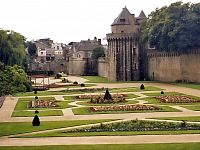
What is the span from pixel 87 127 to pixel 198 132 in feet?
25.7

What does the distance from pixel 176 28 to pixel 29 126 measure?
1982 inches

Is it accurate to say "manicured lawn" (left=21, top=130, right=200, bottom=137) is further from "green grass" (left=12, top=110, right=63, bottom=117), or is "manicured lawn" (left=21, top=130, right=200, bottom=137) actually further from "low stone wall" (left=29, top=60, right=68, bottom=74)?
"low stone wall" (left=29, top=60, right=68, bottom=74)

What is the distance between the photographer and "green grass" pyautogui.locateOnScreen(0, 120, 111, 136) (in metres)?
33.6

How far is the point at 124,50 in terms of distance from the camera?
102m

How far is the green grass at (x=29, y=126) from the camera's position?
1324 inches

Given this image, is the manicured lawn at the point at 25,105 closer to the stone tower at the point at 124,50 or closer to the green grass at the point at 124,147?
the green grass at the point at 124,147

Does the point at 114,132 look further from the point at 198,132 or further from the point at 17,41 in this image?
the point at 17,41

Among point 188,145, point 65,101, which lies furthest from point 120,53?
point 188,145

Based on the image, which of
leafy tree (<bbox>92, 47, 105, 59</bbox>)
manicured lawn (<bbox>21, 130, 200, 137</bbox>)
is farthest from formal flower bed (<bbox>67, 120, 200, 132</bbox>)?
leafy tree (<bbox>92, 47, 105, 59</bbox>)

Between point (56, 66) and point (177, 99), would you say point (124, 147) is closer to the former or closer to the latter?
point (177, 99)

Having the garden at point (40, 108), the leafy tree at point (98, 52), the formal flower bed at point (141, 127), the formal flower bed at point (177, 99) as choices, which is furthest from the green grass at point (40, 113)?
the leafy tree at point (98, 52)

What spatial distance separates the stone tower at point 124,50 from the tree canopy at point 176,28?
36.4 ft

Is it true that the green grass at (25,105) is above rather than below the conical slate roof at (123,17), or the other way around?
below

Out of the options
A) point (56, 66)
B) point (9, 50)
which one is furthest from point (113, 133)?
point (56, 66)
